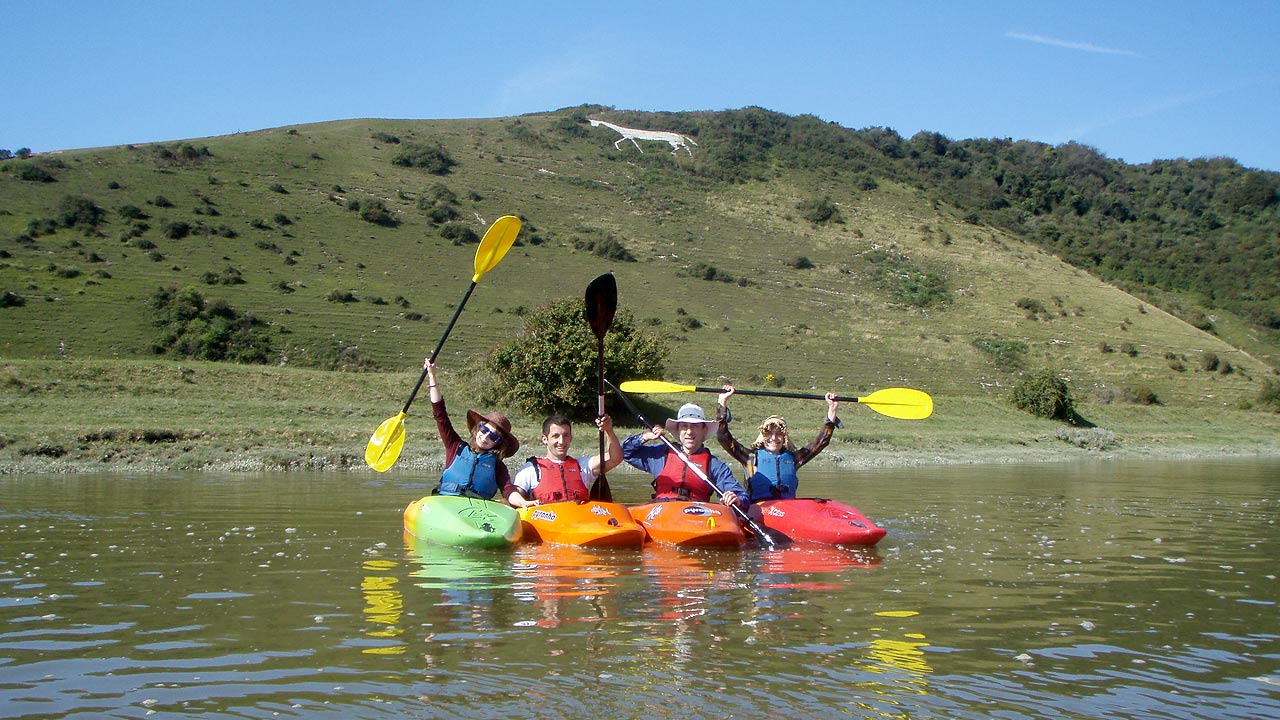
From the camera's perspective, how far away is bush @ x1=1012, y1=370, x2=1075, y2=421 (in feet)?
122

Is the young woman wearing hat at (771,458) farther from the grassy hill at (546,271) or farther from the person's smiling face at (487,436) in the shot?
the grassy hill at (546,271)

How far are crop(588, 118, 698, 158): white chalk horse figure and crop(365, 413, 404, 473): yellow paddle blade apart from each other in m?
82.0

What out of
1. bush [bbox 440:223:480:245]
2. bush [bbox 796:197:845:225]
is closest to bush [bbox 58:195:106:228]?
bush [bbox 440:223:480:245]

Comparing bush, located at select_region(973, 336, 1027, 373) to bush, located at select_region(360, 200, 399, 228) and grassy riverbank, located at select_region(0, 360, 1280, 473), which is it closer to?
grassy riverbank, located at select_region(0, 360, 1280, 473)

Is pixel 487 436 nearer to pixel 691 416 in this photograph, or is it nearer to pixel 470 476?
pixel 470 476

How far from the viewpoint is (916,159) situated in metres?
109

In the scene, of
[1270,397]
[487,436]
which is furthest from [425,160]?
[487,436]

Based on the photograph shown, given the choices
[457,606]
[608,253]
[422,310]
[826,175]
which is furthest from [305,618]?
[826,175]

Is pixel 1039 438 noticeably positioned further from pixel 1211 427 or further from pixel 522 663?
pixel 522 663

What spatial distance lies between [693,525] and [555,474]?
1.70m

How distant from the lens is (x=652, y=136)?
98.4 metres

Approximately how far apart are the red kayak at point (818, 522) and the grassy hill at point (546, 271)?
18.0 meters

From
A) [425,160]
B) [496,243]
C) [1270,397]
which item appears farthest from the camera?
[425,160]

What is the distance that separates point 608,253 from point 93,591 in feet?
172
